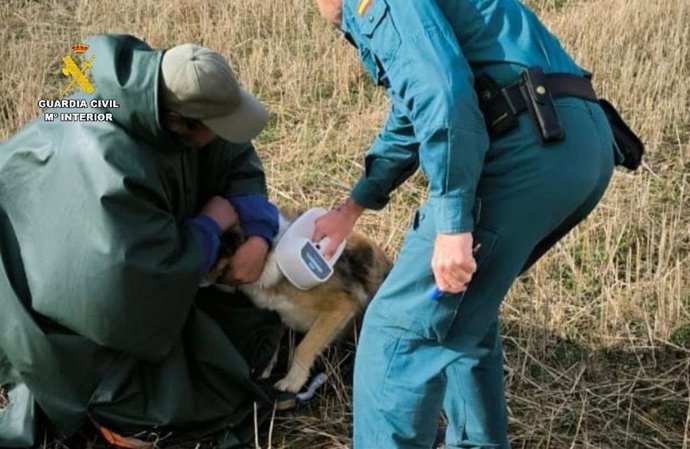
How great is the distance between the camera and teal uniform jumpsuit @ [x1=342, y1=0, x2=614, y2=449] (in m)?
2.38

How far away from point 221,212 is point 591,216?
7.31 feet

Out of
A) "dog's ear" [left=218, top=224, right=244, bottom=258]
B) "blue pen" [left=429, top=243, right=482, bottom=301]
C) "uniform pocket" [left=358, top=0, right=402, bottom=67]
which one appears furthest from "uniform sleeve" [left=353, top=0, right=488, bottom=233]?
"dog's ear" [left=218, top=224, right=244, bottom=258]

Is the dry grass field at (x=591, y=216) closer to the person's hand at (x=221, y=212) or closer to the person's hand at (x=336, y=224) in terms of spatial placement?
the person's hand at (x=336, y=224)

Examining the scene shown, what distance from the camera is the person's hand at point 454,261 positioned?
2447 mm

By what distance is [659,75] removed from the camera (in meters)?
6.48

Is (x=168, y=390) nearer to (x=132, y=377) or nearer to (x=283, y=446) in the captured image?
(x=132, y=377)

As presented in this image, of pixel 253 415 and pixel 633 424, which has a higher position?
pixel 253 415

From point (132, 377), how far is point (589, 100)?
204cm

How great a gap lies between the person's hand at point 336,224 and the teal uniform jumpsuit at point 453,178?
18.0 inches

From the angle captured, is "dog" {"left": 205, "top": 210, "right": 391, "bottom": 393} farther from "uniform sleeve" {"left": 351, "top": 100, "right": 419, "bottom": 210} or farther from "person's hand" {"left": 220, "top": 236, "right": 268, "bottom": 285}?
"uniform sleeve" {"left": 351, "top": 100, "right": 419, "bottom": 210}

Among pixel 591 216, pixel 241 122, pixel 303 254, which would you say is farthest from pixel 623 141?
pixel 591 216

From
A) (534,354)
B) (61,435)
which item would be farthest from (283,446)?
(534,354)

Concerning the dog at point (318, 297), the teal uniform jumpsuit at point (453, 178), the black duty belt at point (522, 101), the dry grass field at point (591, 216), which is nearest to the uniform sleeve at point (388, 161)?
the teal uniform jumpsuit at point (453, 178)

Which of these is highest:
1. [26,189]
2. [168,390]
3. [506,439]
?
[26,189]
